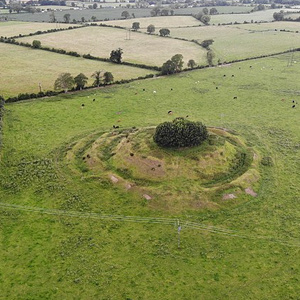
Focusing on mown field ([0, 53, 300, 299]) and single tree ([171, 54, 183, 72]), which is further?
single tree ([171, 54, 183, 72])

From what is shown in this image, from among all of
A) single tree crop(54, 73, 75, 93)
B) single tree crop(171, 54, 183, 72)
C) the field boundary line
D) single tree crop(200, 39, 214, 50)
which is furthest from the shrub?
single tree crop(200, 39, 214, 50)

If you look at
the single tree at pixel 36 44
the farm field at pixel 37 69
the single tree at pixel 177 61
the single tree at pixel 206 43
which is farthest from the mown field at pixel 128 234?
the single tree at pixel 206 43

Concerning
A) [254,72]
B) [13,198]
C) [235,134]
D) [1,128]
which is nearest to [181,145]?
[235,134]

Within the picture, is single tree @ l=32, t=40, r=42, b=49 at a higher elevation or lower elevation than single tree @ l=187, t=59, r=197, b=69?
higher

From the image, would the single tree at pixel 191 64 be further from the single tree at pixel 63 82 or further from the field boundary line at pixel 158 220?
the field boundary line at pixel 158 220

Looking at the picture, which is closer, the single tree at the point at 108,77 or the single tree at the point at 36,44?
the single tree at the point at 108,77

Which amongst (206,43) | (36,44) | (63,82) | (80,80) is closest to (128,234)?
(63,82)

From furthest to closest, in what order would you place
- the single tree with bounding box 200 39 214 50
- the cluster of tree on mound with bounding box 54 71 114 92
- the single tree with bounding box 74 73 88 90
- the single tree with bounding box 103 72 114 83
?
the single tree with bounding box 200 39 214 50
the single tree with bounding box 103 72 114 83
the single tree with bounding box 74 73 88 90
the cluster of tree on mound with bounding box 54 71 114 92

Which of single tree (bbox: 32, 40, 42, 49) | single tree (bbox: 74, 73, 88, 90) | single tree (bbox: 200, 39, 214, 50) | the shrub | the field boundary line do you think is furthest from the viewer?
single tree (bbox: 200, 39, 214, 50)

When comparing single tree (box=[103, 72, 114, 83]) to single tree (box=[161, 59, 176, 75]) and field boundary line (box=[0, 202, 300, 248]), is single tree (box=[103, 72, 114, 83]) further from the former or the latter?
field boundary line (box=[0, 202, 300, 248])
